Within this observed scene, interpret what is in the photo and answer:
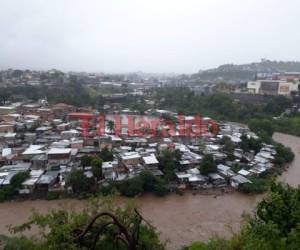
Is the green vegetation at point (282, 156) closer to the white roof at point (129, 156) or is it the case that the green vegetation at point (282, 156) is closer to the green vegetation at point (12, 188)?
the white roof at point (129, 156)

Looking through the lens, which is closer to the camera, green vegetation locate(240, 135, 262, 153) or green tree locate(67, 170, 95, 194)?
green tree locate(67, 170, 95, 194)

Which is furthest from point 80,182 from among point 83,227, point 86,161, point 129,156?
point 83,227

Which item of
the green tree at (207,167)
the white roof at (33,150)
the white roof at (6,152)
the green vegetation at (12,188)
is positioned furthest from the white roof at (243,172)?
the white roof at (6,152)

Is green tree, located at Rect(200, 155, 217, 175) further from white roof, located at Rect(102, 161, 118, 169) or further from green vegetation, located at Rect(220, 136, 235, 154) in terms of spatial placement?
white roof, located at Rect(102, 161, 118, 169)

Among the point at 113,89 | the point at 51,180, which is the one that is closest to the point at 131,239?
the point at 51,180

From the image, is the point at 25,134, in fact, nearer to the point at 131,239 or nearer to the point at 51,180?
the point at 51,180

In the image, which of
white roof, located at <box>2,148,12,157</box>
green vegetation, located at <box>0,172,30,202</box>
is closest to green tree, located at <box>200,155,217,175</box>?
green vegetation, located at <box>0,172,30,202</box>
